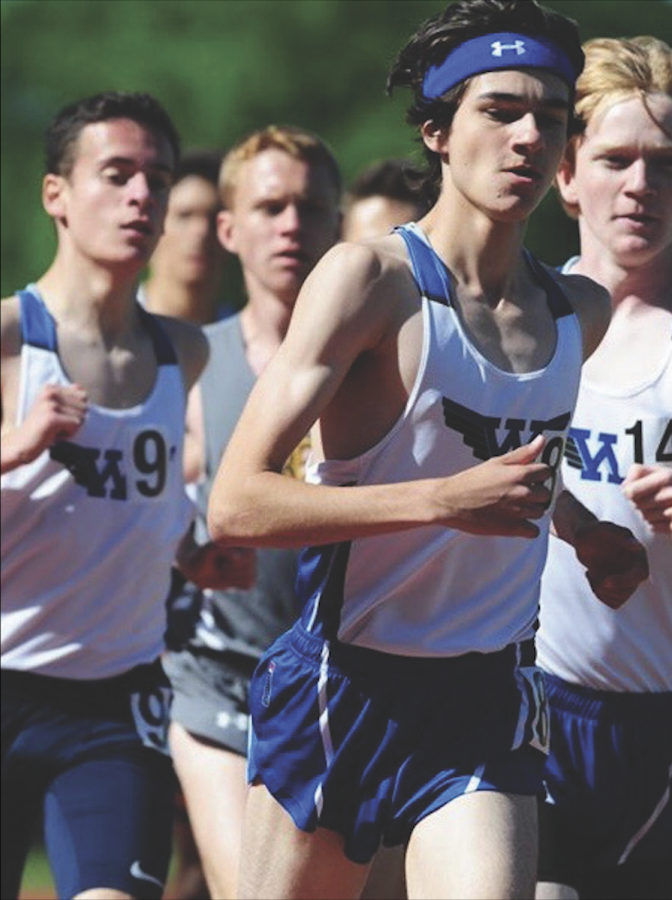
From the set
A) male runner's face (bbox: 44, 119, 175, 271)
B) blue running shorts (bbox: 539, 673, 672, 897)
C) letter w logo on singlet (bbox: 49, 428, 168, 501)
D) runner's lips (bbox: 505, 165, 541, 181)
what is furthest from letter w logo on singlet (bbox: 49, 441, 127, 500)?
runner's lips (bbox: 505, 165, 541, 181)

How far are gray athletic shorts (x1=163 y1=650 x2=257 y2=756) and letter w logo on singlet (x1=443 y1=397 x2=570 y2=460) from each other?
2611mm

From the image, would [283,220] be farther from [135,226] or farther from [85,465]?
[85,465]

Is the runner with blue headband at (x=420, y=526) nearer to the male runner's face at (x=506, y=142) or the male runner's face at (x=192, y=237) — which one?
the male runner's face at (x=506, y=142)

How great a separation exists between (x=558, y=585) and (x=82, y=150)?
2076 mm

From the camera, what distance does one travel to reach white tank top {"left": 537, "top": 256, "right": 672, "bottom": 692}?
5469 millimetres

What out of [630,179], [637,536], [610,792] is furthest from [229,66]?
[610,792]

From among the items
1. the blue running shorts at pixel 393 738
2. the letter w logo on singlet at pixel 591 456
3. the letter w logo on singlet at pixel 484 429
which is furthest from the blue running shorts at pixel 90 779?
the letter w logo on singlet at pixel 484 429

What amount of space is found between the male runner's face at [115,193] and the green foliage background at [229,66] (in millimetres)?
4817

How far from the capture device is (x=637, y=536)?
5.46 meters

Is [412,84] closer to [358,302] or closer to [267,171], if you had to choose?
[358,302]

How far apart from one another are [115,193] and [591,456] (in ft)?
5.96

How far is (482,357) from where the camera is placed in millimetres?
4707

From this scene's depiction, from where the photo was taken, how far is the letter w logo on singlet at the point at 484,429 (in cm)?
466

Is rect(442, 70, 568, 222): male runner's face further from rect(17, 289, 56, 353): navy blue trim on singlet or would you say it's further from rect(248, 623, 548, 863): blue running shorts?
rect(17, 289, 56, 353): navy blue trim on singlet
